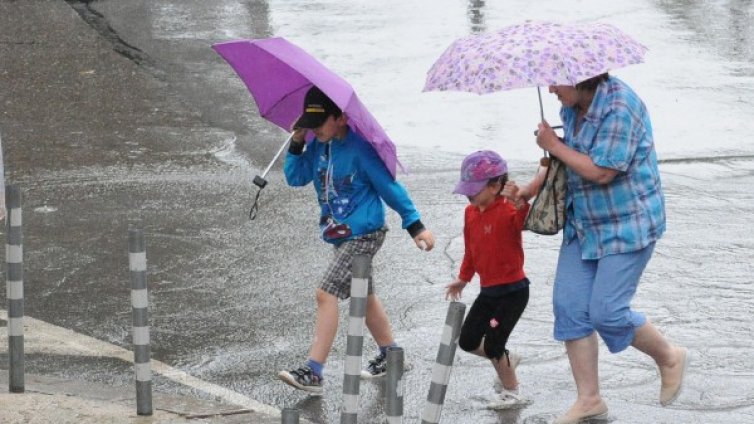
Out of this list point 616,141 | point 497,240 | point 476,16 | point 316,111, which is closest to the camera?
point 616,141

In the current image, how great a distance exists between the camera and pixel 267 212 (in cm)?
1035

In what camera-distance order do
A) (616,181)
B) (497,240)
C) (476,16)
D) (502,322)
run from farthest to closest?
(476,16) → (502,322) → (497,240) → (616,181)

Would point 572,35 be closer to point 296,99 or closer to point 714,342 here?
point 296,99

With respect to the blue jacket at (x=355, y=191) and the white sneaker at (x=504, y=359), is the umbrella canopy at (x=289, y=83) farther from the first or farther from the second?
the white sneaker at (x=504, y=359)

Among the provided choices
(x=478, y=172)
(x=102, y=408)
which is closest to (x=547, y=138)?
(x=478, y=172)

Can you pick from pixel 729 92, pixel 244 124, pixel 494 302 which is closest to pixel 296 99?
pixel 494 302

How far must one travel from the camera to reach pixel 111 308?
831cm

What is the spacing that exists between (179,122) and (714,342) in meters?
6.72

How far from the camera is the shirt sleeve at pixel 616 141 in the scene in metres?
6.00

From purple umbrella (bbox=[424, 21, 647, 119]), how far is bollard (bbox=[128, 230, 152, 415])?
147 cm

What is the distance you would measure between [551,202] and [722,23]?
465 inches

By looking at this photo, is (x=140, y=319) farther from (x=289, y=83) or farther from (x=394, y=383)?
(x=394, y=383)

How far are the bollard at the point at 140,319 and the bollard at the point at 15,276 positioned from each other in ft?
1.96

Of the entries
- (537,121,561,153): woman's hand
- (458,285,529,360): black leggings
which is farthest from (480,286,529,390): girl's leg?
(537,121,561,153): woman's hand
